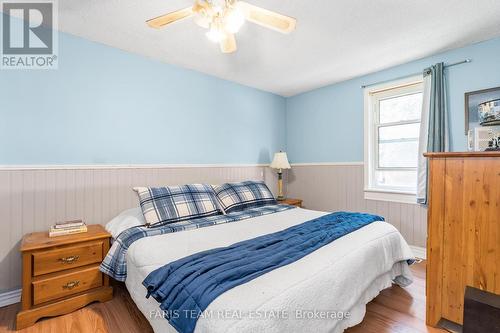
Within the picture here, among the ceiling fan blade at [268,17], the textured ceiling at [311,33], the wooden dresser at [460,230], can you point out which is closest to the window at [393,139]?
the textured ceiling at [311,33]

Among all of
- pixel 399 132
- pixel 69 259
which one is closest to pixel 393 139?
pixel 399 132

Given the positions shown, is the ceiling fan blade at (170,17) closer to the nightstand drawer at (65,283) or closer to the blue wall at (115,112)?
the blue wall at (115,112)

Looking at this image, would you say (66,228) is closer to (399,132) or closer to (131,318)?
(131,318)

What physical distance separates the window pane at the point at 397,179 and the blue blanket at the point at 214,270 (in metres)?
1.92

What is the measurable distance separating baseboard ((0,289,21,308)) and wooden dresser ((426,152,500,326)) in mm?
3270

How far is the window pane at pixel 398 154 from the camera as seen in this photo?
121 inches

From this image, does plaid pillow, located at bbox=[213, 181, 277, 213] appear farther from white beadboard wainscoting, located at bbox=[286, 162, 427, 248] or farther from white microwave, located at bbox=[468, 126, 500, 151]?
white microwave, located at bbox=[468, 126, 500, 151]

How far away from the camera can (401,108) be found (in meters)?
3.18

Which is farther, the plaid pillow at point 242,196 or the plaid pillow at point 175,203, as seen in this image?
the plaid pillow at point 242,196

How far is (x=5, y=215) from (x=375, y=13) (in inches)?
139

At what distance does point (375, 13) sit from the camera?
198 cm

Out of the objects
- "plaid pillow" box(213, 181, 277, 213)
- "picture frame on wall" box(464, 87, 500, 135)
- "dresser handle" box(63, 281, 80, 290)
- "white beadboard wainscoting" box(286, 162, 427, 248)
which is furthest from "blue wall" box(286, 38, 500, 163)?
"dresser handle" box(63, 281, 80, 290)

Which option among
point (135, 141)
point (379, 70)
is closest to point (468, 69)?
point (379, 70)

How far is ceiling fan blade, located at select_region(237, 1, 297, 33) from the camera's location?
150 centimetres
